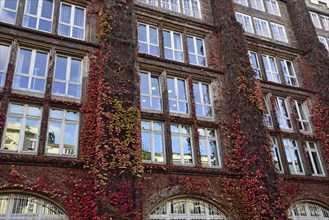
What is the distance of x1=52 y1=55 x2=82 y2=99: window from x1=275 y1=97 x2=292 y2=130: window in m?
11.8

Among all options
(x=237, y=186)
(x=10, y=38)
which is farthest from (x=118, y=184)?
(x=10, y=38)

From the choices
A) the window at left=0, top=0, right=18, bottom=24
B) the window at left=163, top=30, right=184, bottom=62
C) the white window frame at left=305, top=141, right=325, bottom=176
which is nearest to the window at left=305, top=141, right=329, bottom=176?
the white window frame at left=305, top=141, right=325, bottom=176

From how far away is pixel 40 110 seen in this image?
1319cm

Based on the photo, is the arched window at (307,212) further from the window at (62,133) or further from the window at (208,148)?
the window at (62,133)

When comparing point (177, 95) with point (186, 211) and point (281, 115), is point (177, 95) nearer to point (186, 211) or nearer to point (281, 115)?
point (186, 211)

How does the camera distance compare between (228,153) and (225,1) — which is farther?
(225,1)

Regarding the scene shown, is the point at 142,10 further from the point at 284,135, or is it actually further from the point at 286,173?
the point at 286,173

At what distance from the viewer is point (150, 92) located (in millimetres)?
15953

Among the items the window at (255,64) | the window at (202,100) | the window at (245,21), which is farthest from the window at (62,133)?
the window at (245,21)

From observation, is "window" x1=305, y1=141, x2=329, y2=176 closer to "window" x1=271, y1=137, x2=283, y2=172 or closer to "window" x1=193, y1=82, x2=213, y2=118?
"window" x1=271, y1=137, x2=283, y2=172

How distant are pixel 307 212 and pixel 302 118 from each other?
20.5 feet

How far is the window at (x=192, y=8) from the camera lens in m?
20.3

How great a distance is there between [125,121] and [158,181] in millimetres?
2945

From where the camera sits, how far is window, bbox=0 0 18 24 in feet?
47.1
